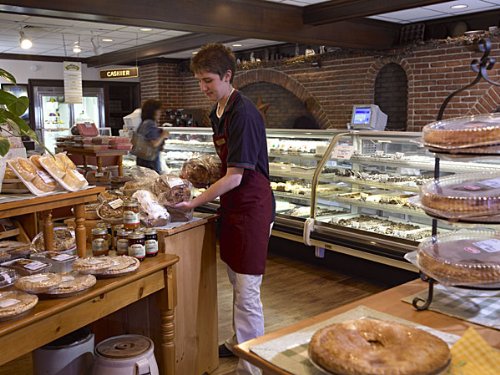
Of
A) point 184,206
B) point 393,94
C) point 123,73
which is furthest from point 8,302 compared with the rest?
point 123,73

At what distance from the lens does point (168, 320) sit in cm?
276

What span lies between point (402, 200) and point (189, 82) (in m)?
7.94

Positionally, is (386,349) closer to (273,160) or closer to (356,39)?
(273,160)

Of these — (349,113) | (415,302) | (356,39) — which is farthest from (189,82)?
(415,302)

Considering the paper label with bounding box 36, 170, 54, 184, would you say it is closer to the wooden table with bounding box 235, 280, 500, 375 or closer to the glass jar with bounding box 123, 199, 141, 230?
the glass jar with bounding box 123, 199, 141, 230

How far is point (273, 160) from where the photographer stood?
6230 mm

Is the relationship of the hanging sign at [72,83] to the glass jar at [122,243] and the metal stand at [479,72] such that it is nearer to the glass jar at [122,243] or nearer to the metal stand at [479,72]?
the glass jar at [122,243]

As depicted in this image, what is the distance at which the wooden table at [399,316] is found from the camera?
1566 mm

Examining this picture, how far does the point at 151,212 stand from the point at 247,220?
0.54m

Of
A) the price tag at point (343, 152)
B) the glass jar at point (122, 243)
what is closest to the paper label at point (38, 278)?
the glass jar at point (122, 243)

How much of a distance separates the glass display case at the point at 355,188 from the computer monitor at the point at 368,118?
92cm

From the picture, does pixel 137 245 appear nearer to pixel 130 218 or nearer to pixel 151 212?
pixel 130 218

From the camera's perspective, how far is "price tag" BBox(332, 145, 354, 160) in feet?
16.6

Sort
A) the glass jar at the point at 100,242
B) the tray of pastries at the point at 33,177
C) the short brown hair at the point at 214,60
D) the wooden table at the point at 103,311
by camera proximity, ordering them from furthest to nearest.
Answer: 1. the short brown hair at the point at 214,60
2. the glass jar at the point at 100,242
3. the tray of pastries at the point at 33,177
4. the wooden table at the point at 103,311
